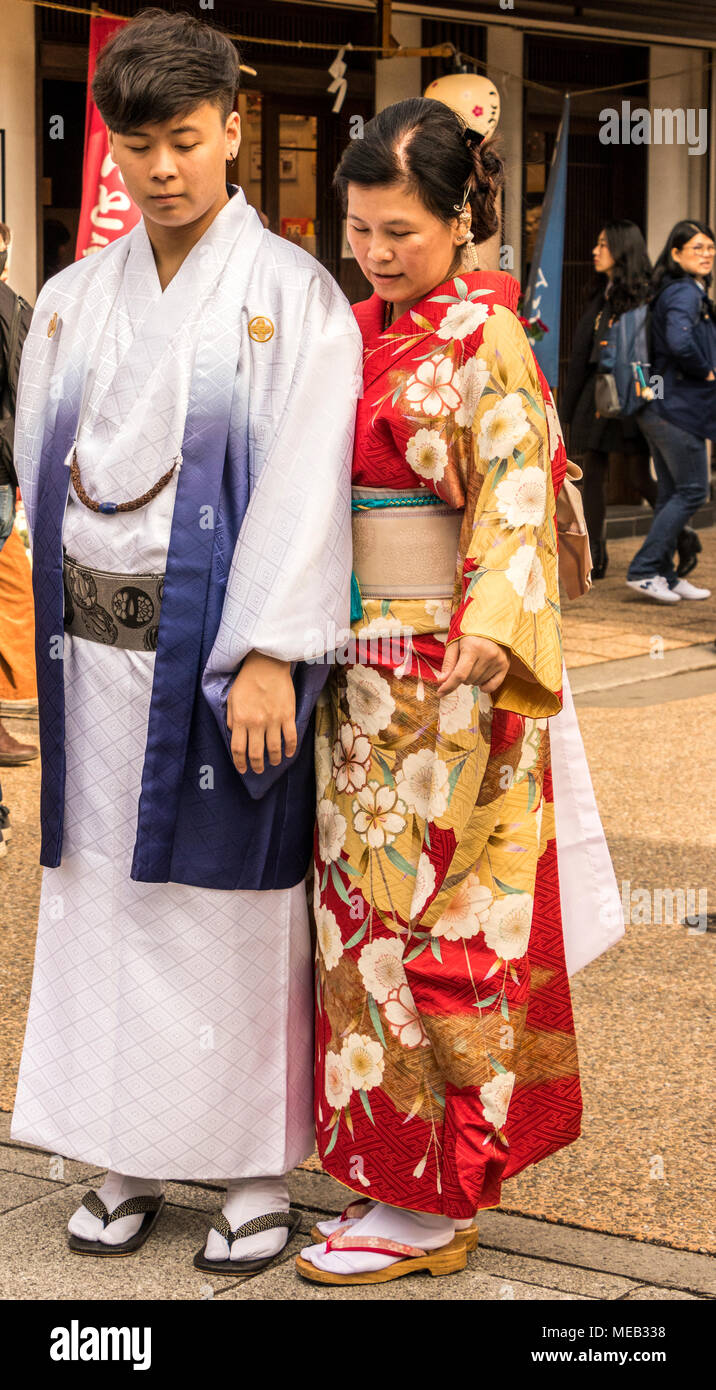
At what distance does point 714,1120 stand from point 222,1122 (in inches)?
42.8

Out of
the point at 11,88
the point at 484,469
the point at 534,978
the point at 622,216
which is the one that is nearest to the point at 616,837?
the point at 534,978

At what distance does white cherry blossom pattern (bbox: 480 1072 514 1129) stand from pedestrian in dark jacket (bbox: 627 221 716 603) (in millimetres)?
6591

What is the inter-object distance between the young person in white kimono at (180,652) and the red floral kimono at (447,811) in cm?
9

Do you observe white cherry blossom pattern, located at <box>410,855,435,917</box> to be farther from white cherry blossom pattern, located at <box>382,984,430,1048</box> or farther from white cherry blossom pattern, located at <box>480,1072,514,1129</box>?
white cherry blossom pattern, located at <box>480,1072,514,1129</box>

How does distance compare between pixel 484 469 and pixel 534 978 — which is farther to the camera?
pixel 534 978

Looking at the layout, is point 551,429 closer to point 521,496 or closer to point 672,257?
point 521,496

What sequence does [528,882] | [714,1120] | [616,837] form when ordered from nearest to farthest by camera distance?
[528,882], [714,1120], [616,837]

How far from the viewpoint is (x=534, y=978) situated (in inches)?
109

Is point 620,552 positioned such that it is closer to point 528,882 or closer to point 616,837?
point 616,837

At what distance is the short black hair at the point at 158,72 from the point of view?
2496mm

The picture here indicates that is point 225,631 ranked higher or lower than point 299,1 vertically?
lower

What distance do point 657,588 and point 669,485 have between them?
21.7 inches

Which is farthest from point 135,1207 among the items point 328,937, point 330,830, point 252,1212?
point 330,830

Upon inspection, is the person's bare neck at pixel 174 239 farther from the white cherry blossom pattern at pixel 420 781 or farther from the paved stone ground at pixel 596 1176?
the paved stone ground at pixel 596 1176
